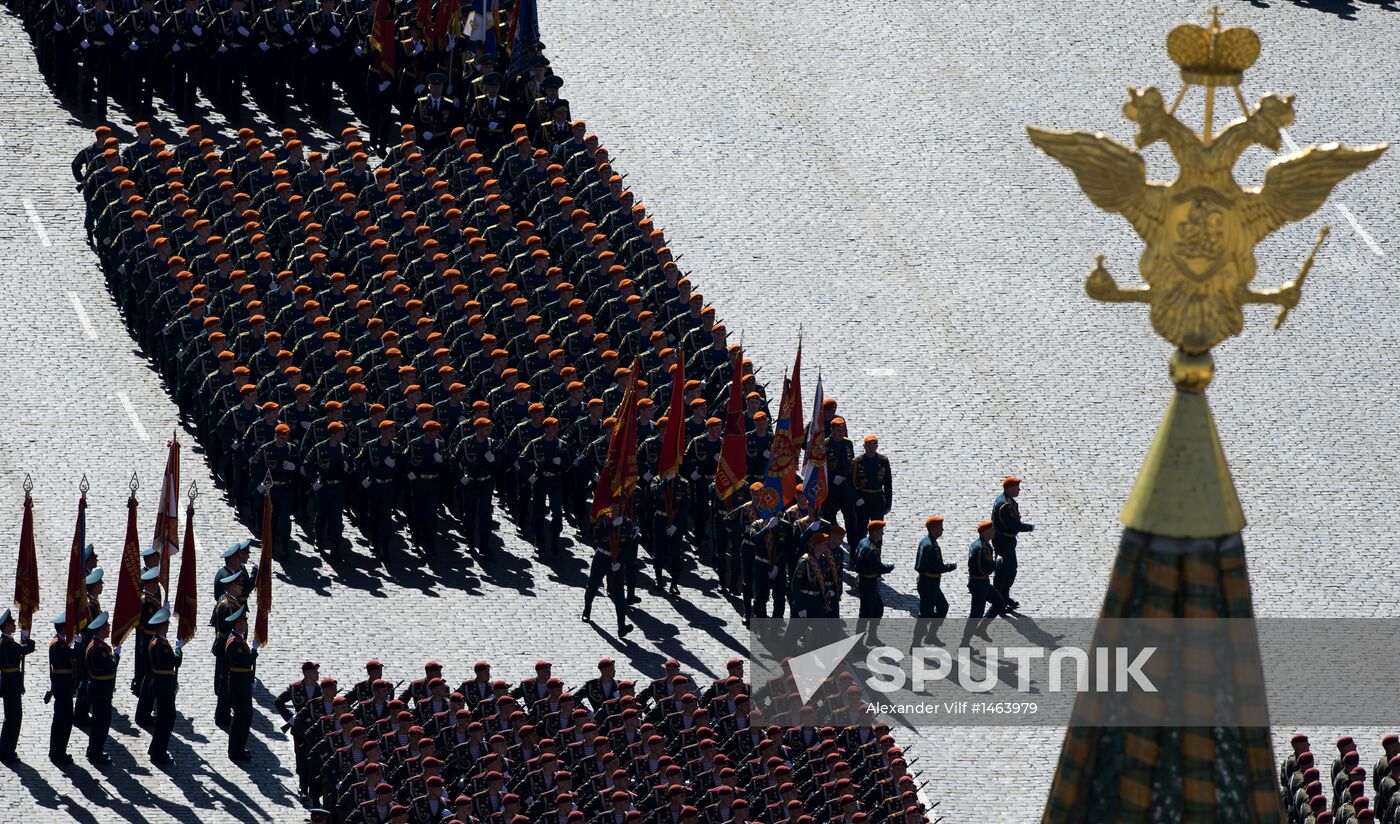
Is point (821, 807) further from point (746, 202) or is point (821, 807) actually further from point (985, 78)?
point (985, 78)

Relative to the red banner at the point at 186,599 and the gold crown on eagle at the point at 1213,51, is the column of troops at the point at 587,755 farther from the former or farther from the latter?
the gold crown on eagle at the point at 1213,51

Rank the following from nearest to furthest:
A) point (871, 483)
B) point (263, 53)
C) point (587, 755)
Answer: point (587, 755), point (871, 483), point (263, 53)

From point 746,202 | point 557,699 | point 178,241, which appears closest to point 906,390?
point 746,202

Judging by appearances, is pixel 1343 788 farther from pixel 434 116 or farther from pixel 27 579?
pixel 434 116

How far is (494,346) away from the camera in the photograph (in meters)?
33.2

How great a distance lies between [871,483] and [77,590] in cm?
893

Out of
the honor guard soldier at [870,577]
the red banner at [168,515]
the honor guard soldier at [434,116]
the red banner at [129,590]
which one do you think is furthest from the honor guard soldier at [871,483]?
the honor guard soldier at [434,116]

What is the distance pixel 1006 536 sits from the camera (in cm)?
3039

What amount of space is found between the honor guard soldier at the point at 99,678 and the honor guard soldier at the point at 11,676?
0.55 m

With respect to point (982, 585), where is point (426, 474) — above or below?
above

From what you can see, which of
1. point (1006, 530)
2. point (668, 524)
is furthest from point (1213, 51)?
point (668, 524)

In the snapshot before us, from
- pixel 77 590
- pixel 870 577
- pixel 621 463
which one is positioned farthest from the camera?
pixel 621 463

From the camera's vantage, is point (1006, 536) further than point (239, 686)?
Yes

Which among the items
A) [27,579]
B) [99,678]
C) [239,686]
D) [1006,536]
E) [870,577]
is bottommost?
[99,678]
